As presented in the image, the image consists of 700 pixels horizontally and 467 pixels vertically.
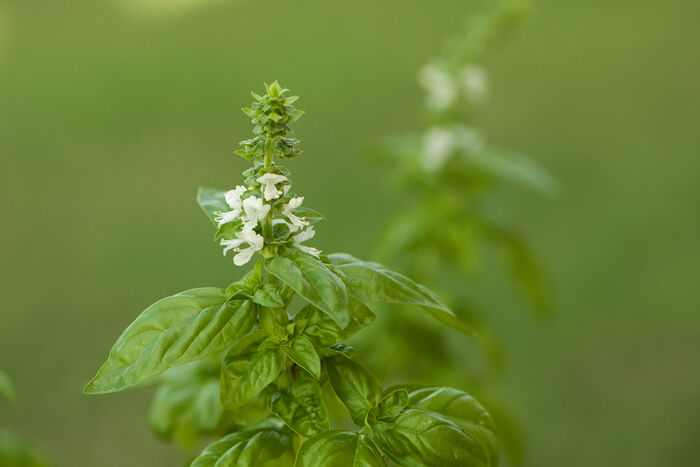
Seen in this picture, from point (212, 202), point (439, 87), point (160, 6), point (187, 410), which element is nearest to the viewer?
point (212, 202)

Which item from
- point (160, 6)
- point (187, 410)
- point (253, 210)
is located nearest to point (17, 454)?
point (187, 410)

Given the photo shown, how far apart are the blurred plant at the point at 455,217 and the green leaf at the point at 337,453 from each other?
691mm

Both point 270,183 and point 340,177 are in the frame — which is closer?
point 270,183

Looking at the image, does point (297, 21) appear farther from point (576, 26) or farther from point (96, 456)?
point (96, 456)

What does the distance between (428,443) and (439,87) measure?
95cm

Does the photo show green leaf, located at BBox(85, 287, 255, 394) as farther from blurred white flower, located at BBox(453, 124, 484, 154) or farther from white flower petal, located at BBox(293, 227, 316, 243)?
blurred white flower, located at BBox(453, 124, 484, 154)

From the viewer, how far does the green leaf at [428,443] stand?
2.04 ft

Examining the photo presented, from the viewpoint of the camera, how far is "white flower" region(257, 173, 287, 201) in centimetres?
62

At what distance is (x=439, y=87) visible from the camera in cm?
147

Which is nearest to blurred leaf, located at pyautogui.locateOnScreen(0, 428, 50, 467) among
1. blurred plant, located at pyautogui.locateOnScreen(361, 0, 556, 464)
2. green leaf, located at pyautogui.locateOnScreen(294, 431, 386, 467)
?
green leaf, located at pyautogui.locateOnScreen(294, 431, 386, 467)

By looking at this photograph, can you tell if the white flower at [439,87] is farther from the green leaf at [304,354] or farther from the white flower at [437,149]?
the green leaf at [304,354]

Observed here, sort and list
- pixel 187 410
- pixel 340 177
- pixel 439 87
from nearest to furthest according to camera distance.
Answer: pixel 187 410, pixel 439 87, pixel 340 177

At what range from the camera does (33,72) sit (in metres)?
2.78

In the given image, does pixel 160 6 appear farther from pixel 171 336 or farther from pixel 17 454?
pixel 171 336
